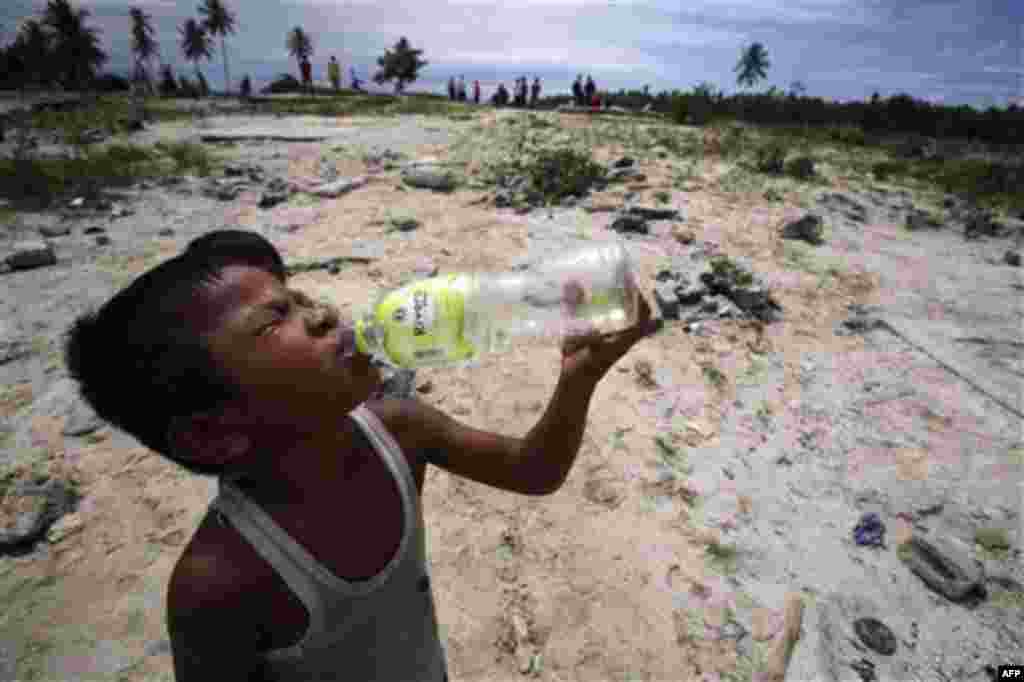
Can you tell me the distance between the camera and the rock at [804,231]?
6.30 m

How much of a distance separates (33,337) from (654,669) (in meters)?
4.95

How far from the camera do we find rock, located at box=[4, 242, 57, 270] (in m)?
5.50

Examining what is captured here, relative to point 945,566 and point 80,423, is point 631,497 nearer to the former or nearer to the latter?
point 945,566

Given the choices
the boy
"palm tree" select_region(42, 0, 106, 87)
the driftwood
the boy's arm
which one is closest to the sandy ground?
the driftwood

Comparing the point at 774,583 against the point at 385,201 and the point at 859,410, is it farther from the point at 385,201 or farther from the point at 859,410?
the point at 385,201

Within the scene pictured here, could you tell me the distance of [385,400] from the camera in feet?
4.68

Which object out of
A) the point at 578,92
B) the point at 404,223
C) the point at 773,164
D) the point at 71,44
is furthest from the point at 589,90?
the point at 71,44

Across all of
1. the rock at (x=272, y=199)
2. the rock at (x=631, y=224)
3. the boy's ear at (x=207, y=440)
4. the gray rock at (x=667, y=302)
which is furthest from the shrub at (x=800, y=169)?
the boy's ear at (x=207, y=440)

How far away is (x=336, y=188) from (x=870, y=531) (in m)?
7.42

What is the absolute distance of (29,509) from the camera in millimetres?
2676

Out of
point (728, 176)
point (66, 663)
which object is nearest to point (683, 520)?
point (66, 663)

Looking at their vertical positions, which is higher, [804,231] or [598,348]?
[598,348]

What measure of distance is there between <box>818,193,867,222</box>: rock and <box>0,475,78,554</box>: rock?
885 centimetres

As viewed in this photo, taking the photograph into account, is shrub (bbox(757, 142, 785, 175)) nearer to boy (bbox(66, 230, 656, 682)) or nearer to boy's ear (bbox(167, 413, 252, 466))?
boy (bbox(66, 230, 656, 682))
